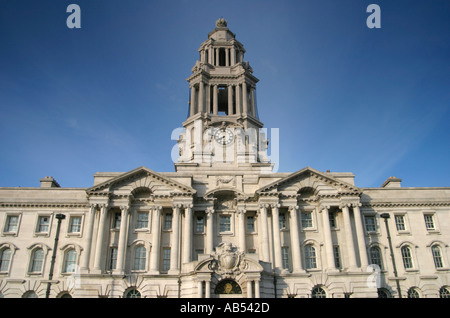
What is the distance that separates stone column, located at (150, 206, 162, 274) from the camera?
1393 inches

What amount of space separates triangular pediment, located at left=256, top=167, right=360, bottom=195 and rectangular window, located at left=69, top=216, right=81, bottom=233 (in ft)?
65.3

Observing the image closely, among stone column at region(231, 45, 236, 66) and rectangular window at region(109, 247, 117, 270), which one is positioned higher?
stone column at region(231, 45, 236, 66)

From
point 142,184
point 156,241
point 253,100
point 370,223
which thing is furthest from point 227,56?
point 156,241

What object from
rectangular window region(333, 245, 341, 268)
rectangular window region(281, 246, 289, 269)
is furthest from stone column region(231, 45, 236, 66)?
rectangular window region(333, 245, 341, 268)

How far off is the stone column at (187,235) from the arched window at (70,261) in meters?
10.7

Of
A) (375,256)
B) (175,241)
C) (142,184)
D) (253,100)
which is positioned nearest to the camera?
(175,241)

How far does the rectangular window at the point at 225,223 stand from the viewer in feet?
128

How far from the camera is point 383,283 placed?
36625 millimetres

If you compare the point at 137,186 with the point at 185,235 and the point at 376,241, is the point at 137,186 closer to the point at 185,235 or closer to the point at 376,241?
the point at 185,235

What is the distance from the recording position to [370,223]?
131 ft

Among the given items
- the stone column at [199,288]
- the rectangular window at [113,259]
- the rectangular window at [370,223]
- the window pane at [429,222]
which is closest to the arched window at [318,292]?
the rectangular window at [370,223]

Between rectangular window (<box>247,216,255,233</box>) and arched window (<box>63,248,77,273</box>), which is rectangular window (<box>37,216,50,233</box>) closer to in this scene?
arched window (<box>63,248,77,273</box>)

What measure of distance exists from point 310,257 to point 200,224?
11.4 metres

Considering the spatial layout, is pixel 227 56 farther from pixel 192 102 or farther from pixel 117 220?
pixel 117 220
